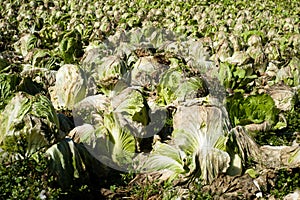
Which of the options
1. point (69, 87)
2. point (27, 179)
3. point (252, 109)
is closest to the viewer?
point (27, 179)

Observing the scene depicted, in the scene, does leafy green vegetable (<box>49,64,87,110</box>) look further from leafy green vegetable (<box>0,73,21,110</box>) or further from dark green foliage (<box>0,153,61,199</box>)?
dark green foliage (<box>0,153,61,199</box>)

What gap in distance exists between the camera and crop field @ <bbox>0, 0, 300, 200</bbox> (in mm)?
5051

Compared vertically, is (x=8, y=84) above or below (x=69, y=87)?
above

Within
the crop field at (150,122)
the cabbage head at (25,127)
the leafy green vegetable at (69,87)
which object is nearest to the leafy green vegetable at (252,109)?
the crop field at (150,122)

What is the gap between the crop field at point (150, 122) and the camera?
5051mm

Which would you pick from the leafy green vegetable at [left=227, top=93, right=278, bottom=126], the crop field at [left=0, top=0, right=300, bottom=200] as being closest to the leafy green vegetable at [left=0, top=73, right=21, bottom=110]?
the crop field at [left=0, top=0, right=300, bottom=200]

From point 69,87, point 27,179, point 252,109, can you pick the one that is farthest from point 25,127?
point 252,109

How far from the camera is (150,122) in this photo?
637 cm

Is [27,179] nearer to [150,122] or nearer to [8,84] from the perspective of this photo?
[150,122]

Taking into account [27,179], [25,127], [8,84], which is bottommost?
[27,179]

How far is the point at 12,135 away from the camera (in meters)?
5.04

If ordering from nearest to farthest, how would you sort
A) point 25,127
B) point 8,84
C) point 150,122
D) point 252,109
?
1. point 25,127
2. point 150,122
3. point 8,84
4. point 252,109

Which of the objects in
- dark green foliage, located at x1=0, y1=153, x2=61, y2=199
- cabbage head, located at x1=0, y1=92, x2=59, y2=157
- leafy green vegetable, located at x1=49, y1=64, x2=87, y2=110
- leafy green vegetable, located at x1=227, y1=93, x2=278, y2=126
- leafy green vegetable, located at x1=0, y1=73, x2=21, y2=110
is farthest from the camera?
leafy green vegetable, located at x1=49, y1=64, x2=87, y2=110

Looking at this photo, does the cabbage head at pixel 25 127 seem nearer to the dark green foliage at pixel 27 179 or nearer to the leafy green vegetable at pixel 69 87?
the dark green foliage at pixel 27 179
